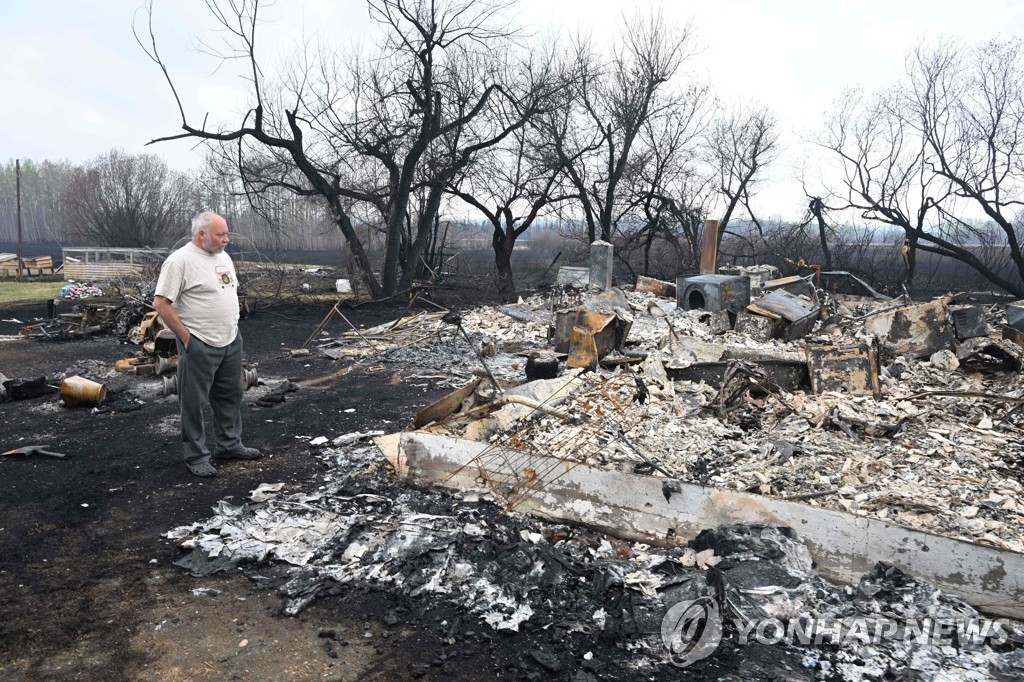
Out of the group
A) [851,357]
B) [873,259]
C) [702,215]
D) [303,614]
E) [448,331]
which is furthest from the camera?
[702,215]

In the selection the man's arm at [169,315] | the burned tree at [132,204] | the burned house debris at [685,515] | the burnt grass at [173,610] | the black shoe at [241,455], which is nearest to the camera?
the burnt grass at [173,610]

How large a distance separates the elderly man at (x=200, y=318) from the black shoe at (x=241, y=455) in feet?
0.71

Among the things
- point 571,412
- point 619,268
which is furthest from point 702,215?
point 571,412

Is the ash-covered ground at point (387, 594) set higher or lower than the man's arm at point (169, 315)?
lower

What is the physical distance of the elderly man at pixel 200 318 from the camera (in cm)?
417

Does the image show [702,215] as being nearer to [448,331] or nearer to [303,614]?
[448,331]

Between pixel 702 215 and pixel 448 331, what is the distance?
43.7 ft

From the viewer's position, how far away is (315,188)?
624 inches

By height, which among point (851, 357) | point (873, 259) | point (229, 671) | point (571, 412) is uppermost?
point (873, 259)

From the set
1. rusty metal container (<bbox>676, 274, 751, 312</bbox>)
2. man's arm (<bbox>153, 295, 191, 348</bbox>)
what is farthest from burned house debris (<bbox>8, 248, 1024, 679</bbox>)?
rusty metal container (<bbox>676, 274, 751, 312</bbox>)


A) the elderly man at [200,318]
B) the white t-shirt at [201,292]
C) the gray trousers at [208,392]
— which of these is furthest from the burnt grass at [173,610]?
the white t-shirt at [201,292]

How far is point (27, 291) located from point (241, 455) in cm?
1816

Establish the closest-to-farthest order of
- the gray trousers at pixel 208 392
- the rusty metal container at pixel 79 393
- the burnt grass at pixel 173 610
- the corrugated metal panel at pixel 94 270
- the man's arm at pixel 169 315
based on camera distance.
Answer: the burnt grass at pixel 173 610
the man's arm at pixel 169 315
the gray trousers at pixel 208 392
the rusty metal container at pixel 79 393
the corrugated metal panel at pixel 94 270

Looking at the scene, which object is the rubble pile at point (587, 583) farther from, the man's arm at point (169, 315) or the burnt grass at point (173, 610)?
the man's arm at point (169, 315)
